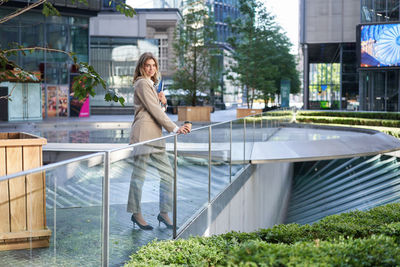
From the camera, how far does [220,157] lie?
882 cm

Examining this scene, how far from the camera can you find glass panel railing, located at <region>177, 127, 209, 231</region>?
607 cm

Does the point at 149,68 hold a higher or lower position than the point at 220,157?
higher

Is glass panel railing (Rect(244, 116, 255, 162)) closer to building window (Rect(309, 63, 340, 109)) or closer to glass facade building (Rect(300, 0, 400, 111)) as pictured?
glass facade building (Rect(300, 0, 400, 111))

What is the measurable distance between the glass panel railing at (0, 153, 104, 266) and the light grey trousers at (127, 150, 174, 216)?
83 cm

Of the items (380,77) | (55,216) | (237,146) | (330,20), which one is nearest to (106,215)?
(55,216)

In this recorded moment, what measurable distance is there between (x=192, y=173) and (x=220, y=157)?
221 cm

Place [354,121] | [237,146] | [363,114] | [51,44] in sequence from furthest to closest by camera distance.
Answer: [51,44] → [363,114] → [354,121] → [237,146]

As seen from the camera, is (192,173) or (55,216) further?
(192,173)

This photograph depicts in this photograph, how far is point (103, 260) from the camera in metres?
3.74

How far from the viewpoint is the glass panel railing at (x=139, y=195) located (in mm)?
4027

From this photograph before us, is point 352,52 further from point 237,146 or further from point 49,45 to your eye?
point 237,146

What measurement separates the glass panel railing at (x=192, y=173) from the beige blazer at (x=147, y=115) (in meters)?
0.33

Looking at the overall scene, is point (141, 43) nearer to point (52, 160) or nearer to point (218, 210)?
point (52, 160)

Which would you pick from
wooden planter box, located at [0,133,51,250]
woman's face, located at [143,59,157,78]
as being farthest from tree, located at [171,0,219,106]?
wooden planter box, located at [0,133,51,250]
